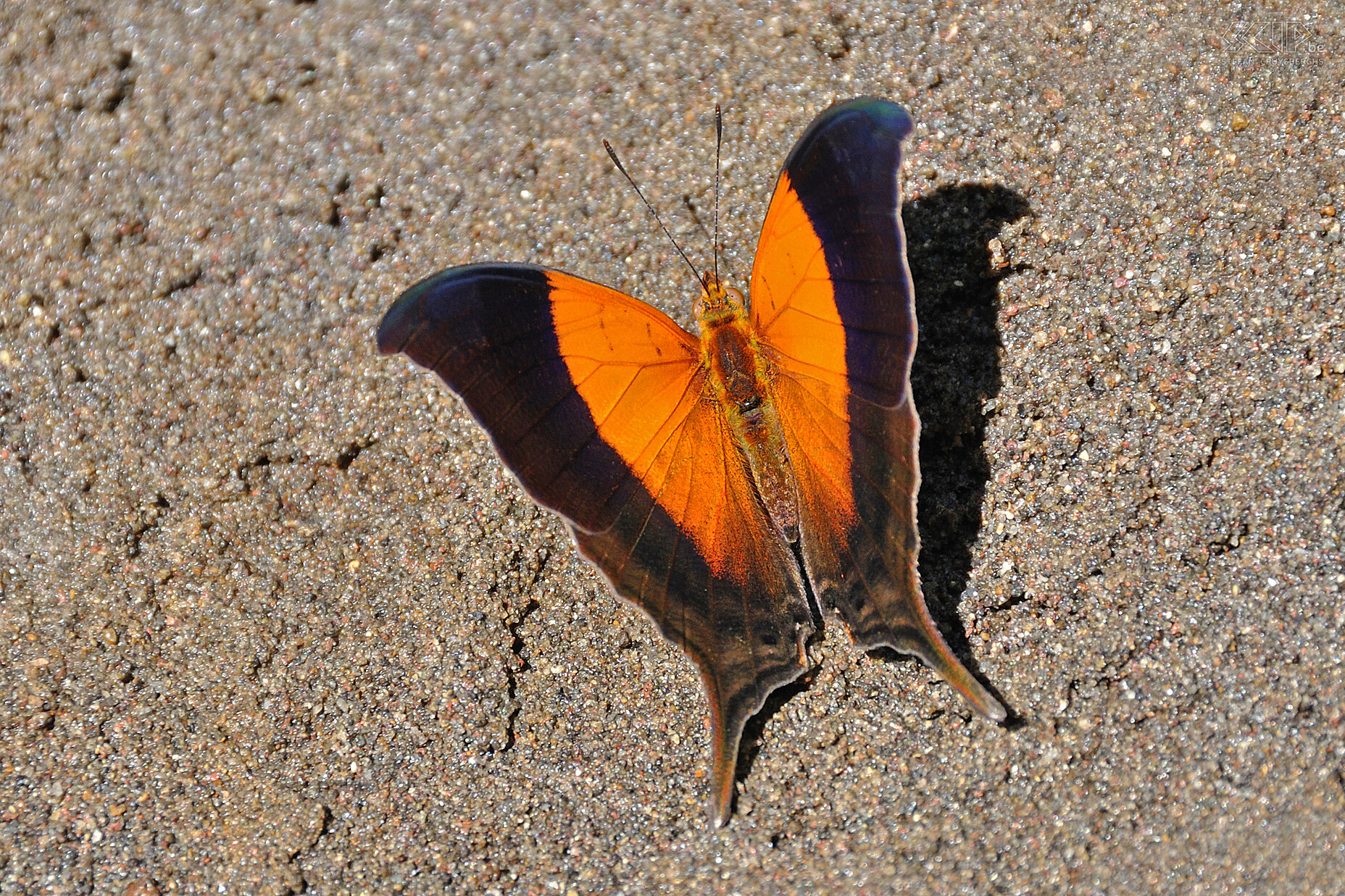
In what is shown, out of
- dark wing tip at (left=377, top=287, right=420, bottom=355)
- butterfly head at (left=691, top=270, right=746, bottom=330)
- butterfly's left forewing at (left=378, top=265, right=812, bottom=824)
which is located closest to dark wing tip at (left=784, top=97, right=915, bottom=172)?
butterfly head at (left=691, top=270, right=746, bottom=330)

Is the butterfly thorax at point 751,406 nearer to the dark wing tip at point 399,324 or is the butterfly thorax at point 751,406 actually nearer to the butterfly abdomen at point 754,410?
the butterfly abdomen at point 754,410

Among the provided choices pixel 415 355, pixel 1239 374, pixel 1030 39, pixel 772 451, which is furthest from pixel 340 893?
pixel 1030 39

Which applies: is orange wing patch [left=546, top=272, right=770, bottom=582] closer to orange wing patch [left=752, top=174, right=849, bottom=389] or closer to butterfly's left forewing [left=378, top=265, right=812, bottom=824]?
A: butterfly's left forewing [left=378, top=265, right=812, bottom=824]

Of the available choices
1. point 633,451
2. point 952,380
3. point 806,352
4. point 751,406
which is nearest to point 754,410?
point 751,406

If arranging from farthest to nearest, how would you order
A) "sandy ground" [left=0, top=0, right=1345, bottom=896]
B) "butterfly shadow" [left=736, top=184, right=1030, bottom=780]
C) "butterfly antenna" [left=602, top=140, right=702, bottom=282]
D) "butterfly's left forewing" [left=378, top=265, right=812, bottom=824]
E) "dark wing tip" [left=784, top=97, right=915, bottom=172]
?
"butterfly antenna" [left=602, top=140, right=702, bottom=282] < "butterfly shadow" [left=736, top=184, right=1030, bottom=780] < "sandy ground" [left=0, top=0, right=1345, bottom=896] < "butterfly's left forewing" [left=378, top=265, right=812, bottom=824] < "dark wing tip" [left=784, top=97, right=915, bottom=172]

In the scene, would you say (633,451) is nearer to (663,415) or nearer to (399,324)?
(663,415)

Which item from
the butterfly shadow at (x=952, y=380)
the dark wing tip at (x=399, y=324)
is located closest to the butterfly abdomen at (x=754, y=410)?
the butterfly shadow at (x=952, y=380)

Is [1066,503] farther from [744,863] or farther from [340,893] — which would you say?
[340,893]
